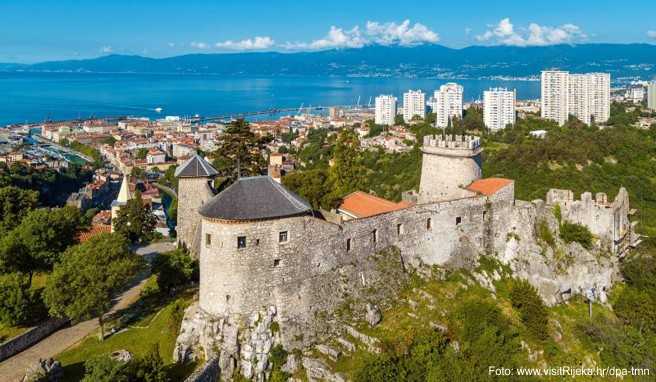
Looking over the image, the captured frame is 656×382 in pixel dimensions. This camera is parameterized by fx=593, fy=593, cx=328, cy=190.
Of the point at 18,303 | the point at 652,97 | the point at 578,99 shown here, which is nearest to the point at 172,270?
the point at 18,303

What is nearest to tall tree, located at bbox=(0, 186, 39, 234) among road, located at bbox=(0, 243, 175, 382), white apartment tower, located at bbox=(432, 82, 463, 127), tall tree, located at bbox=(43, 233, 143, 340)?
road, located at bbox=(0, 243, 175, 382)

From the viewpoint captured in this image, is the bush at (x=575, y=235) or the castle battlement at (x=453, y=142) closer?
the castle battlement at (x=453, y=142)

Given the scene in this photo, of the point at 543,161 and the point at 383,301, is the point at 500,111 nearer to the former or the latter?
the point at 543,161

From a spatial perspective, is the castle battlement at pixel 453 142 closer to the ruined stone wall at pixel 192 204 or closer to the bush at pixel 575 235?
the bush at pixel 575 235

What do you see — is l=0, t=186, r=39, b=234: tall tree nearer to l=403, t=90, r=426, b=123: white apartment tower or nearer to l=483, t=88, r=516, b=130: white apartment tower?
l=483, t=88, r=516, b=130: white apartment tower

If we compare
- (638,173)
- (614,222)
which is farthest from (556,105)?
(614,222)

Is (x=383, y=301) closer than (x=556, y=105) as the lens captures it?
Yes

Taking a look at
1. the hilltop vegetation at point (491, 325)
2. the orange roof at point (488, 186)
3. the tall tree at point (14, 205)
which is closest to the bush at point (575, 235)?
the hilltop vegetation at point (491, 325)

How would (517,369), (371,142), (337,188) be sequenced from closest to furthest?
(517,369), (337,188), (371,142)
